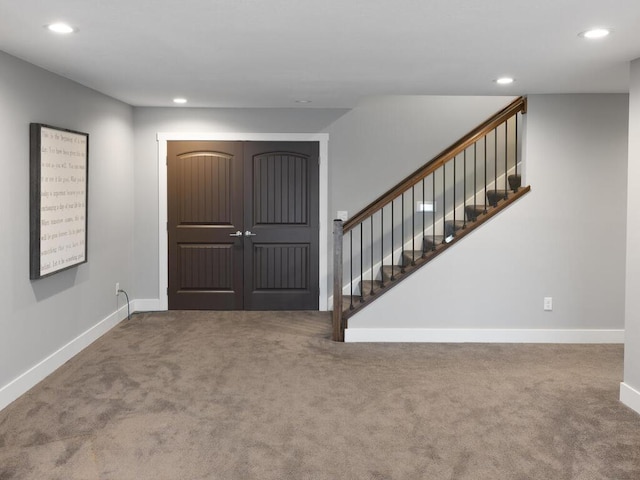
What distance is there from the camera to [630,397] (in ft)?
12.0

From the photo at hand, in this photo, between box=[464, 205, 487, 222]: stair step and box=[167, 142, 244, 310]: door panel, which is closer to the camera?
box=[464, 205, 487, 222]: stair step

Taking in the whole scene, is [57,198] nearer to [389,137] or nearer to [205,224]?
[205,224]

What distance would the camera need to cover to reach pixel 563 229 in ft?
17.1

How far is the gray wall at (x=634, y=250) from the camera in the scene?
363cm

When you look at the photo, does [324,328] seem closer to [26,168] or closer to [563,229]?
[563,229]

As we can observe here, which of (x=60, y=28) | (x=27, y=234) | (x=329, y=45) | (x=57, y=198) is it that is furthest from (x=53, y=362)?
(x=329, y=45)

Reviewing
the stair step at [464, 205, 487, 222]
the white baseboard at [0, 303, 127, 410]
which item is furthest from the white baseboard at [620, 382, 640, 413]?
the white baseboard at [0, 303, 127, 410]

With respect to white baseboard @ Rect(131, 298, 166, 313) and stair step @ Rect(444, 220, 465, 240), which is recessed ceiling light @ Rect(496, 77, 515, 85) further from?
white baseboard @ Rect(131, 298, 166, 313)

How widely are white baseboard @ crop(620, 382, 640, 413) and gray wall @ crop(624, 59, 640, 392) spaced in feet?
0.04

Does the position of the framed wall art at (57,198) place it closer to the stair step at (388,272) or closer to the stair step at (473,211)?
the stair step at (388,272)

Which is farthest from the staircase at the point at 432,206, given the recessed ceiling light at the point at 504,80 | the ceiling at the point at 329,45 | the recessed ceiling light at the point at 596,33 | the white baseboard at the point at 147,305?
the recessed ceiling light at the point at 596,33

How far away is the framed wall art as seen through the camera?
4.03 meters

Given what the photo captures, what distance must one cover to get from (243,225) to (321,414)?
129 inches

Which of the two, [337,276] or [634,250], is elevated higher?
[634,250]
